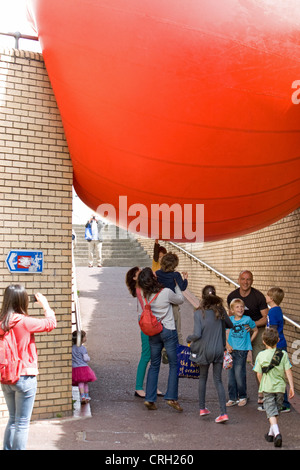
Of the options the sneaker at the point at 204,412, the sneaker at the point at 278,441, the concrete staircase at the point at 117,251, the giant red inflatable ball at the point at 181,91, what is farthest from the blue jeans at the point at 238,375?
the concrete staircase at the point at 117,251

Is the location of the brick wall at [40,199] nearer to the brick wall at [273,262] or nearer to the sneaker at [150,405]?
the sneaker at [150,405]

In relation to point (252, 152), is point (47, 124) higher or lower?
higher

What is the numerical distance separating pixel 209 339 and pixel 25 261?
7.41 ft

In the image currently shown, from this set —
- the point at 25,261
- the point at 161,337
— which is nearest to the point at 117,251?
the point at 161,337

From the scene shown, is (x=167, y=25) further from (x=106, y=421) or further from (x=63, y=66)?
(x=106, y=421)

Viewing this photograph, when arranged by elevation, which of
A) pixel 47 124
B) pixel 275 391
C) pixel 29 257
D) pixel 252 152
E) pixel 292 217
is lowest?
pixel 275 391

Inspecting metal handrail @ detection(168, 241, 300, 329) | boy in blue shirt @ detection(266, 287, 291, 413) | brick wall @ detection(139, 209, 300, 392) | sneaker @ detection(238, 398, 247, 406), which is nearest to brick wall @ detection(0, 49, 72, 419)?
sneaker @ detection(238, 398, 247, 406)

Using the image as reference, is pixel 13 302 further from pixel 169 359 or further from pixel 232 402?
pixel 232 402

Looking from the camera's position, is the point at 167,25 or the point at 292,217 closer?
the point at 167,25

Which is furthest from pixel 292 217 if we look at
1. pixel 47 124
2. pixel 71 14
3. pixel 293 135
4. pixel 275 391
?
pixel 71 14

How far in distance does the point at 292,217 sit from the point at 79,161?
131 inches

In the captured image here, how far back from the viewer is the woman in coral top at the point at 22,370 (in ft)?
13.6

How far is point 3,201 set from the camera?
5.80m
